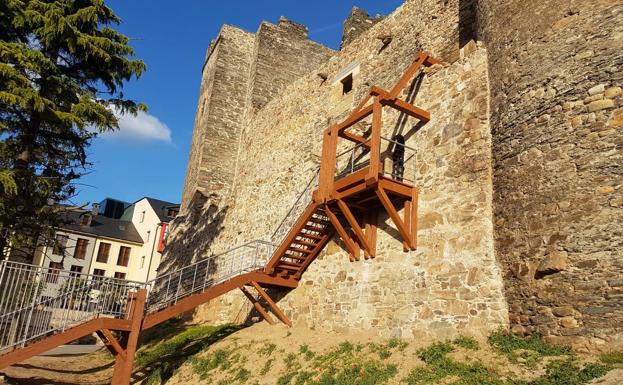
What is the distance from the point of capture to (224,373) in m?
10.9

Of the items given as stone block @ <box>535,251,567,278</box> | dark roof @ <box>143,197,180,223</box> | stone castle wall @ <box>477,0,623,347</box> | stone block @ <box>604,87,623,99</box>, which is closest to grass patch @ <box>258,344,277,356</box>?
stone castle wall @ <box>477,0,623,347</box>

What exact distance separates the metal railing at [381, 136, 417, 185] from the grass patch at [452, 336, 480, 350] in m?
3.52

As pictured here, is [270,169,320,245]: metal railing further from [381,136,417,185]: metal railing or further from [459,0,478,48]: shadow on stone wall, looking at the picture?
[459,0,478,48]: shadow on stone wall

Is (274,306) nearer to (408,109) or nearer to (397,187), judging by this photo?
(397,187)

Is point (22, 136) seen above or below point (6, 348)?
above

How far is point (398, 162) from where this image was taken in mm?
11602

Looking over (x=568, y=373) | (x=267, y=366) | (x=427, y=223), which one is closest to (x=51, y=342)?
(x=267, y=366)

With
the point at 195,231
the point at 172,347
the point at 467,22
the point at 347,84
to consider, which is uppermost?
the point at 347,84

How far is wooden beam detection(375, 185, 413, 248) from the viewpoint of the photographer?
9.63m

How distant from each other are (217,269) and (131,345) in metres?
7.05

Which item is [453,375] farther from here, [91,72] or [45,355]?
[45,355]

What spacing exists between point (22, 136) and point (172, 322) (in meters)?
8.46

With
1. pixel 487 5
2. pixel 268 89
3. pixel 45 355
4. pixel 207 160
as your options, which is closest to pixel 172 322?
pixel 45 355

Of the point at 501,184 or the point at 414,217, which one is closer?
the point at 501,184
